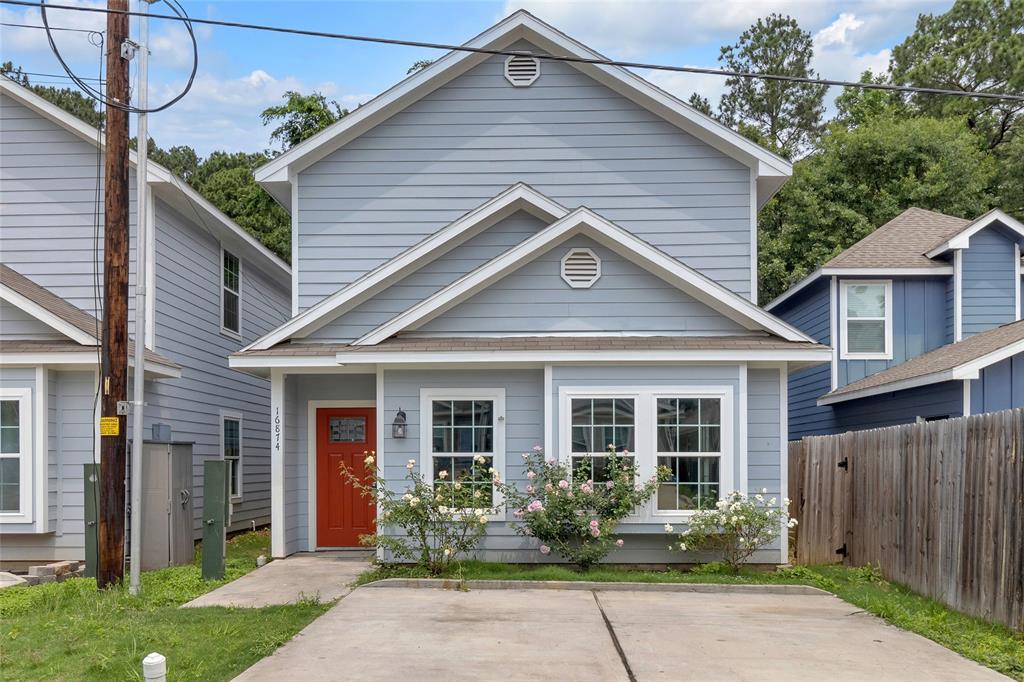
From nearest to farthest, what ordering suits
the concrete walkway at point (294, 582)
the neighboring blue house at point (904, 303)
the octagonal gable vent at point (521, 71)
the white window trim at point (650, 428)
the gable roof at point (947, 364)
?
the concrete walkway at point (294, 582) < the white window trim at point (650, 428) < the gable roof at point (947, 364) < the octagonal gable vent at point (521, 71) < the neighboring blue house at point (904, 303)

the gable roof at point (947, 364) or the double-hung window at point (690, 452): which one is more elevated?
the gable roof at point (947, 364)

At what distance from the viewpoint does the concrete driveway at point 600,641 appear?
265 inches

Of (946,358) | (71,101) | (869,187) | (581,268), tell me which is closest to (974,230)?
(946,358)

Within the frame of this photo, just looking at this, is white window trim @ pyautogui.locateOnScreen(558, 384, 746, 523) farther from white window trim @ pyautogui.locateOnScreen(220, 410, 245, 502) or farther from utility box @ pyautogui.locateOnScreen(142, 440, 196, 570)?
white window trim @ pyautogui.locateOnScreen(220, 410, 245, 502)

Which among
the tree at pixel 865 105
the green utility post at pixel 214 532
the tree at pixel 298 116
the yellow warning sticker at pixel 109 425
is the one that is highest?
the tree at pixel 865 105

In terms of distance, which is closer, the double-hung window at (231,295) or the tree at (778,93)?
the double-hung window at (231,295)

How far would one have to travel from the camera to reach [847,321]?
17047mm

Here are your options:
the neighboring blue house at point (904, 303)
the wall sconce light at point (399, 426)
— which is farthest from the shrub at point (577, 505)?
the neighboring blue house at point (904, 303)

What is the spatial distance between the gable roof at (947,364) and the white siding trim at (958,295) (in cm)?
37

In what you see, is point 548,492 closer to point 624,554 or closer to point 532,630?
point 624,554

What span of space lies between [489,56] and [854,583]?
30.5 feet

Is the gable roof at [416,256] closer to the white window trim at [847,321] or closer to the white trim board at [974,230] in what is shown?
the white window trim at [847,321]

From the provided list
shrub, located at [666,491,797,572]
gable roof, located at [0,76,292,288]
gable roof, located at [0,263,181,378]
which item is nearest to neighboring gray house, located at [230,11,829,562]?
shrub, located at [666,491,797,572]

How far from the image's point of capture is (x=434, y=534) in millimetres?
10977
